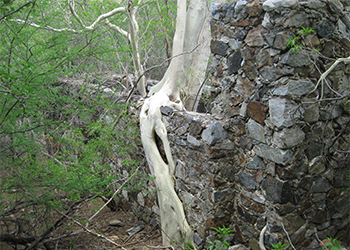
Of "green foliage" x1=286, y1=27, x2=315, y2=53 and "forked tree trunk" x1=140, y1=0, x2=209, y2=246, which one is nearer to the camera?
"green foliage" x1=286, y1=27, x2=315, y2=53

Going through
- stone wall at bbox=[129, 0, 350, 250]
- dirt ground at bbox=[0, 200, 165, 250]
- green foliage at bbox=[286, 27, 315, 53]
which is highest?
green foliage at bbox=[286, 27, 315, 53]

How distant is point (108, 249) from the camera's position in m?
3.41

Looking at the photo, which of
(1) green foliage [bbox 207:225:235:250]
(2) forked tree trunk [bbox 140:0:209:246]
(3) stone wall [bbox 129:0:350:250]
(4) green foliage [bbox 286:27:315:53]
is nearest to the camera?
(4) green foliage [bbox 286:27:315:53]

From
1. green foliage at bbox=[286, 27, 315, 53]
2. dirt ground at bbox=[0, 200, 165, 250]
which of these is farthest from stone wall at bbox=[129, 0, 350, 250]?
dirt ground at bbox=[0, 200, 165, 250]

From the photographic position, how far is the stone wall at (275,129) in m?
2.24

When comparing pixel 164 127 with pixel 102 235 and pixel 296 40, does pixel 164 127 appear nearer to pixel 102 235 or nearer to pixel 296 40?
pixel 102 235

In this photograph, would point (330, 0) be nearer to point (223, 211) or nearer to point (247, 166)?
point (247, 166)

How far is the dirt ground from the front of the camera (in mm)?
3045

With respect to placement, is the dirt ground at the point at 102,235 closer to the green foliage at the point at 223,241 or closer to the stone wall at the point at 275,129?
the green foliage at the point at 223,241

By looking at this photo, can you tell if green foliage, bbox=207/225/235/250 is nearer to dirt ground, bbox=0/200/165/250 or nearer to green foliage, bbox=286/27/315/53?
dirt ground, bbox=0/200/165/250

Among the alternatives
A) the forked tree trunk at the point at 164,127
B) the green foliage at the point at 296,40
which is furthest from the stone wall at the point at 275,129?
the forked tree trunk at the point at 164,127

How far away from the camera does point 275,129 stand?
231 centimetres

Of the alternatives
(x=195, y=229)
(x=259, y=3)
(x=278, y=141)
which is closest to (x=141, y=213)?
(x=195, y=229)

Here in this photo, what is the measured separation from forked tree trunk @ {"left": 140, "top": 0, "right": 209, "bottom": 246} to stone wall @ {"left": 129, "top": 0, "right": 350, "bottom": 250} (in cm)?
50
